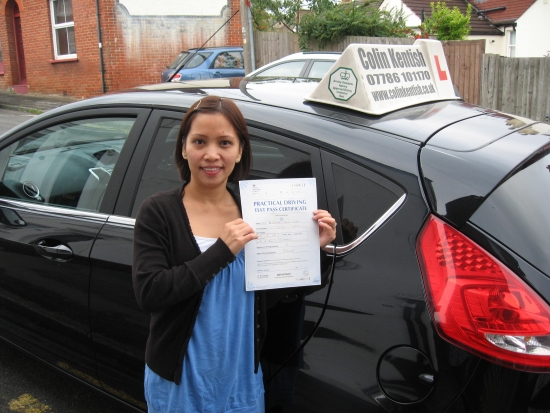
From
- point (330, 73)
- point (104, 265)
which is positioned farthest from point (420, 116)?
point (104, 265)

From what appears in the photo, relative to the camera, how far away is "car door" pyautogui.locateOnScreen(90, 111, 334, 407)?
218 cm

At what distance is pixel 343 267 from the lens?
68.4 inches

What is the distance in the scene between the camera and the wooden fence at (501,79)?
887 centimetres

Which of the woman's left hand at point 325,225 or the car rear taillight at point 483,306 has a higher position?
the woman's left hand at point 325,225

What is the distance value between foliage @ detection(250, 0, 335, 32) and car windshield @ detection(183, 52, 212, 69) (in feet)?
11.1

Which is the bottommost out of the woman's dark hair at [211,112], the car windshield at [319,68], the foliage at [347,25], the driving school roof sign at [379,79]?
the woman's dark hair at [211,112]

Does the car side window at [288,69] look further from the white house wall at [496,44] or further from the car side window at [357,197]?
the white house wall at [496,44]

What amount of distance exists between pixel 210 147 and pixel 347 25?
1090cm

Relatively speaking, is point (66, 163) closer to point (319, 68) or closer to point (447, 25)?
point (319, 68)

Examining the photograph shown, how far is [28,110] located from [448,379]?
16035 millimetres

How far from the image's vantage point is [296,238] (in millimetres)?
1710

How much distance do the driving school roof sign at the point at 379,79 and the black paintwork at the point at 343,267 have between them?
56mm

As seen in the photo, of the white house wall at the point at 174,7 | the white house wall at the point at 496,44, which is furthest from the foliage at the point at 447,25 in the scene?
the white house wall at the point at 496,44

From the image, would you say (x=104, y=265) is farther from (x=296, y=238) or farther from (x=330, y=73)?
(x=330, y=73)
